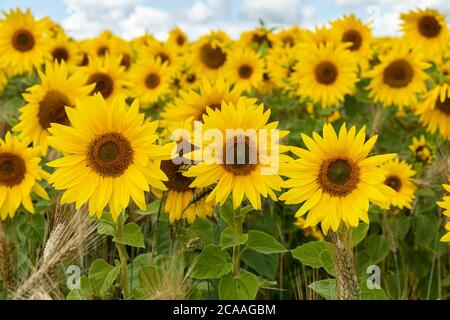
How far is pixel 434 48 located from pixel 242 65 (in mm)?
1904

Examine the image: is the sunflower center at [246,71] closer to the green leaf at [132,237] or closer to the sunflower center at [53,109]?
the sunflower center at [53,109]

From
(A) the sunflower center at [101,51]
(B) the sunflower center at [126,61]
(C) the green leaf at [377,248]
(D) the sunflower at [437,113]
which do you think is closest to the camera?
(C) the green leaf at [377,248]

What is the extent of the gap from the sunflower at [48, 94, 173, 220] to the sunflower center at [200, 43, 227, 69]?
4257 millimetres

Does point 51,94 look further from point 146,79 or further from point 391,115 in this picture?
point 391,115

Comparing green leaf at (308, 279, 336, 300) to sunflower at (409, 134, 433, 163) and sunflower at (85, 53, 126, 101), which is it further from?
sunflower at (85, 53, 126, 101)

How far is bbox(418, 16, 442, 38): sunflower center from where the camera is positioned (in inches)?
243

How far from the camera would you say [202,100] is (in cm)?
356

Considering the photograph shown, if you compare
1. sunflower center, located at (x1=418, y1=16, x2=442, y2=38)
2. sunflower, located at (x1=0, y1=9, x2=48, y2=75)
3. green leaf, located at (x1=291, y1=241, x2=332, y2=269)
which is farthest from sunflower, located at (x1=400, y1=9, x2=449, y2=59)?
green leaf, located at (x1=291, y1=241, x2=332, y2=269)

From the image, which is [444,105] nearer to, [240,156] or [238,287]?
[240,156]

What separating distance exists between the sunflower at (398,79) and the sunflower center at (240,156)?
10.1 feet

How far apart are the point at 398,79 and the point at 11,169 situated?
3.37 m

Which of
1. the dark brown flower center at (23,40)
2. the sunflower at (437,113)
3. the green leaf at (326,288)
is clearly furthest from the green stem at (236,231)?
the dark brown flower center at (23,40)

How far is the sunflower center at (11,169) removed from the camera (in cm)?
Answer: 350

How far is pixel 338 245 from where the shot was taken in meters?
2.23
